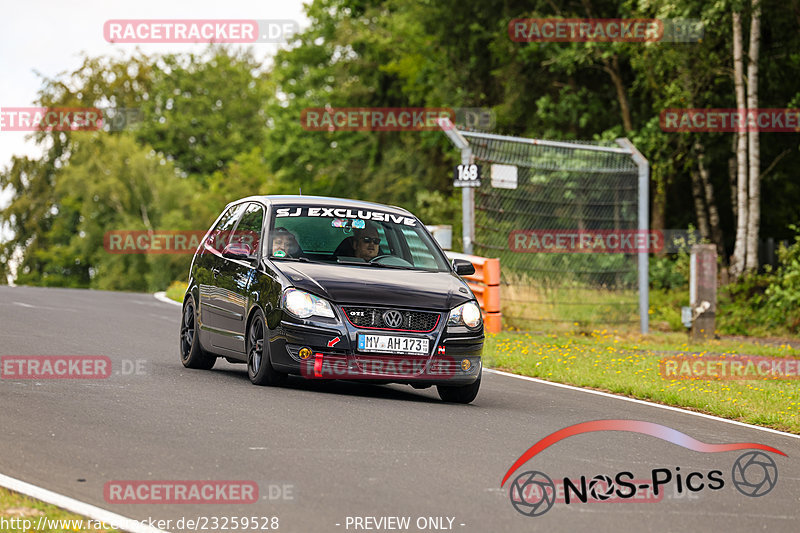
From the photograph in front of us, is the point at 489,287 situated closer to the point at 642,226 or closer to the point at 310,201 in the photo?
the point at 642,226

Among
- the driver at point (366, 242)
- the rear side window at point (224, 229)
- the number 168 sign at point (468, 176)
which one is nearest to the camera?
the driver at point (366, 242)

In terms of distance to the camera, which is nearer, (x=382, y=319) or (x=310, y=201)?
(x=382, y=319)

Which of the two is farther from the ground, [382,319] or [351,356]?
[382,319]

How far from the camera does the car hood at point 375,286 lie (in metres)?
A: 10.3

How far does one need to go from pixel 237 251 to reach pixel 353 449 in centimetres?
400

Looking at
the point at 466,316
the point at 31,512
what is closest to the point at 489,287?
the point at 466,316

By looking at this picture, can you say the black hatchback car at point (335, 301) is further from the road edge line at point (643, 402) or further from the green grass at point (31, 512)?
the green grass at point (31, 512)

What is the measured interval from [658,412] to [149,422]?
488cm

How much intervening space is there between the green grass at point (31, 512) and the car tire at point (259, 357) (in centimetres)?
427

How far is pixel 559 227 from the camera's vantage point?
811 inches

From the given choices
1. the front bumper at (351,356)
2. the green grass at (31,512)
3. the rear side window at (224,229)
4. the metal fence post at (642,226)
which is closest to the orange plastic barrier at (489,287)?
the metal fence post at (642,226)

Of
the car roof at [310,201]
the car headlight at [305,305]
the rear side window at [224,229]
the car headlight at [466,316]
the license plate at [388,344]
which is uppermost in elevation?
the car roof at [310,201]

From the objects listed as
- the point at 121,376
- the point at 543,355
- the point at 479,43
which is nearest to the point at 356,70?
the point at 479,43

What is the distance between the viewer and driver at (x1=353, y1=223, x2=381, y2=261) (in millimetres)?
11570
